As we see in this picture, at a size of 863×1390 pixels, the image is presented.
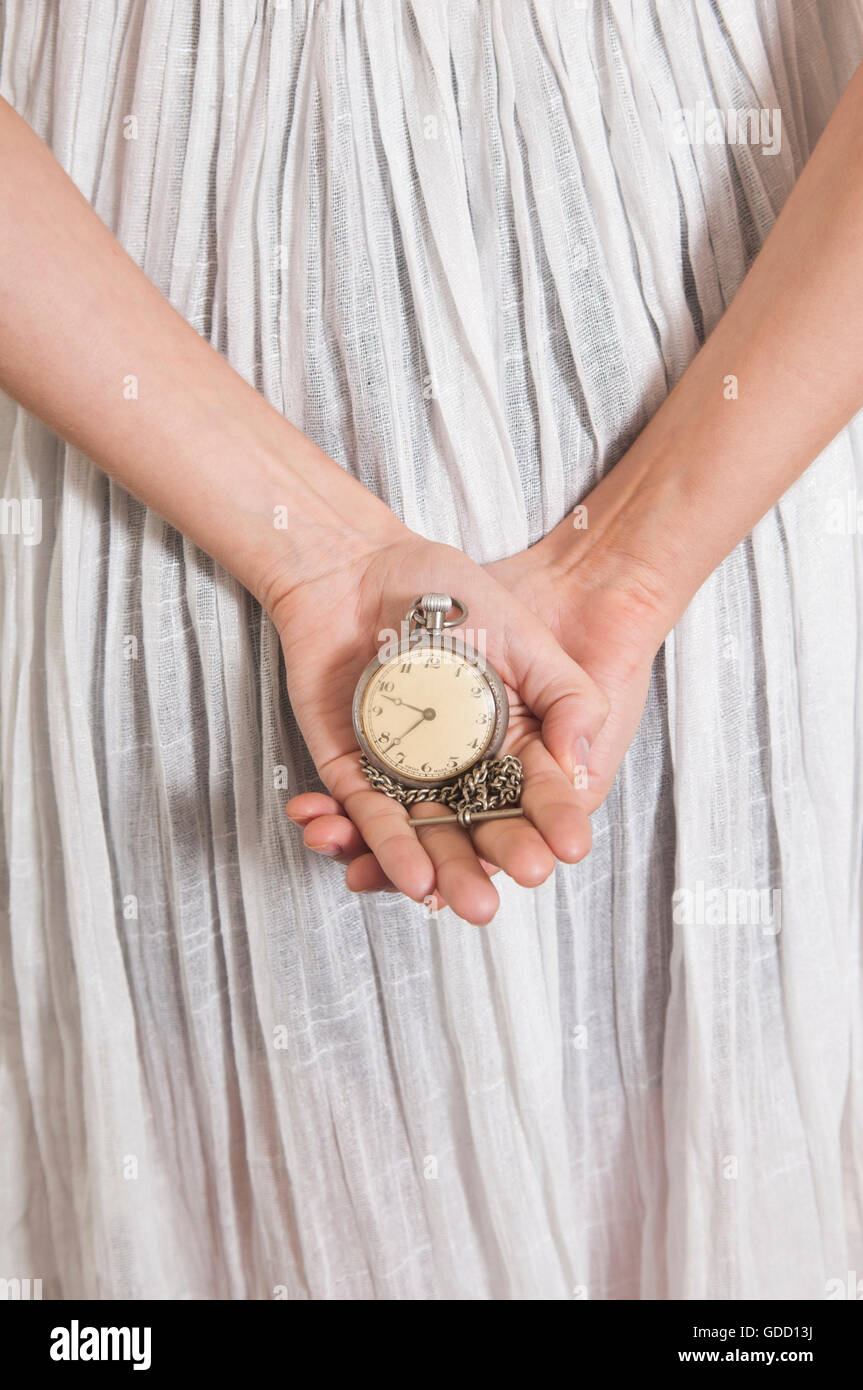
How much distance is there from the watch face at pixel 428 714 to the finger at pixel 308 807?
89 mm

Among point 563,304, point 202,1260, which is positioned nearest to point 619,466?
point 563,304

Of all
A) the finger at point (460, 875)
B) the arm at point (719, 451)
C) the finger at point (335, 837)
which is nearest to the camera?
the finger at point (460, 875)

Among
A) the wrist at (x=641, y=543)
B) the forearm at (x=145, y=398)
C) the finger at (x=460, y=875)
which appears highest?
the forearm at (x=145, y=398)

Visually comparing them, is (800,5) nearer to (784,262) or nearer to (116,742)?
(784,262)

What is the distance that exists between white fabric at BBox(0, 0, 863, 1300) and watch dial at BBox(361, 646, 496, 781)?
0.12 m

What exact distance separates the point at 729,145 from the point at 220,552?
2.22ft

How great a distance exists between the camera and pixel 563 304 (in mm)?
955

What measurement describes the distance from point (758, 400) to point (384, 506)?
1.25 feet

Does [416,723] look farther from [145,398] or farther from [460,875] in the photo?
[145,398]

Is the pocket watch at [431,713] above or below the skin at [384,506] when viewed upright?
below

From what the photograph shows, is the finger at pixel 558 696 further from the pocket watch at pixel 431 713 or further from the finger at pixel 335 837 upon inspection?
the finger at pixel 335 837

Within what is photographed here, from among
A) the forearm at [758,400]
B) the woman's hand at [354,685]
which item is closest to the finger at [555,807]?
the woman's hand at [354,685]

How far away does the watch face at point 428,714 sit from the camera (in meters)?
0.92

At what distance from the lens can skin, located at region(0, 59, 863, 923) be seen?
86 centimetres
